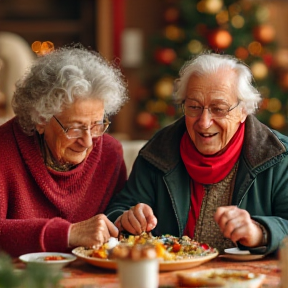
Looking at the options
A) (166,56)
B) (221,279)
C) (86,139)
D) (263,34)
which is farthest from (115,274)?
(263,34)

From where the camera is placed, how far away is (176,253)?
6.66 feet

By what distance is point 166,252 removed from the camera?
1953 millimetres

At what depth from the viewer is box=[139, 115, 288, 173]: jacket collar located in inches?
93.0

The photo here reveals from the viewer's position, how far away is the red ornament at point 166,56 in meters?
6.49

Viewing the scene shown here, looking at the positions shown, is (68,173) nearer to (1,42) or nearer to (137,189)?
(137,189)

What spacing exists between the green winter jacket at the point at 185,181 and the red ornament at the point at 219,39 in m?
3.70

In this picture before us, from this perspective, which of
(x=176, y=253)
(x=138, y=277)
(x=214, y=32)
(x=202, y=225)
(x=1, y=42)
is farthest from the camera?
(x=214, y=32)

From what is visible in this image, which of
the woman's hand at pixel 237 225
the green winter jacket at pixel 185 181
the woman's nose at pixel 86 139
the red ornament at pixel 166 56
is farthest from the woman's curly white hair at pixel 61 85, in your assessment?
the red ornament at pixel 166 56

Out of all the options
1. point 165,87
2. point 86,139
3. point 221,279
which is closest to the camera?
point 221,279

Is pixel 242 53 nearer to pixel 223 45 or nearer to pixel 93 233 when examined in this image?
pixel 223 45

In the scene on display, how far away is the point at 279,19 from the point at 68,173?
5.12 m

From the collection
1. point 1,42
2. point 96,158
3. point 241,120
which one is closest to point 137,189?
point 96,158

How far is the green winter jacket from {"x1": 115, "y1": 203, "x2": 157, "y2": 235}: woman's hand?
14 centimetres

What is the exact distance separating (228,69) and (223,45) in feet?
12.5
